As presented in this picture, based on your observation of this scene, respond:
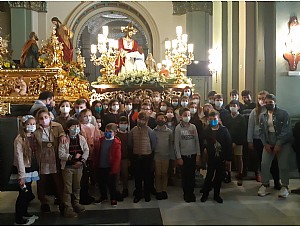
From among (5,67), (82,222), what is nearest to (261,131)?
(82,222)

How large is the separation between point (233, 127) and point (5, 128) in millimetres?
4462

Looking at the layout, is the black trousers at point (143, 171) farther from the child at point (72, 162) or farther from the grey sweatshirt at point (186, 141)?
the child at point (72, 162)

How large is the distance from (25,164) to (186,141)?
9.37ft

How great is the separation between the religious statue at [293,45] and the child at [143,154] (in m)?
4.53

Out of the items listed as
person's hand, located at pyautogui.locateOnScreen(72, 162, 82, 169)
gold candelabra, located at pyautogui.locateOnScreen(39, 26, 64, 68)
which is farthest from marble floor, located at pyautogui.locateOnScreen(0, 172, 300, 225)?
gold candelabra, located at pyautogui.locateOnScreen(39, 26, 64, 68)

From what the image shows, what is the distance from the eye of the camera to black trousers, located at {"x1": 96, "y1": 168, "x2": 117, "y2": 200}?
7180mm

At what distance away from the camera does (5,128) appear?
731cm

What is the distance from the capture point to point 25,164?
6109 millimetres

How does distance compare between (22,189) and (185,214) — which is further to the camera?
(185,214)

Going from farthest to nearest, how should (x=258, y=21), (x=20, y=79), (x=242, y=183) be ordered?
(x=20, y=79) → (x=258, y=21) → (x=242, y=183)

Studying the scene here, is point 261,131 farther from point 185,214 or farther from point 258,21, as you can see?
point 258,21

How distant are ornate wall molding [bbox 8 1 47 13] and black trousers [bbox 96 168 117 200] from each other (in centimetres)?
1665

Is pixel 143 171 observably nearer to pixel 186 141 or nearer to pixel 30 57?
pixel 186 141

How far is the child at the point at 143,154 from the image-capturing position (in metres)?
7.48
